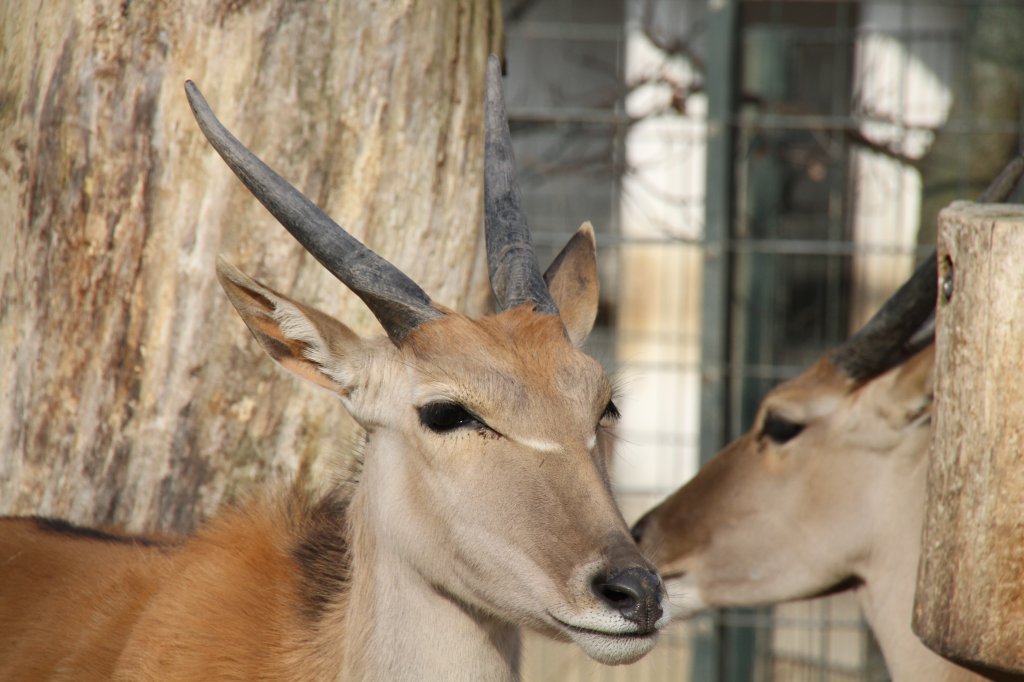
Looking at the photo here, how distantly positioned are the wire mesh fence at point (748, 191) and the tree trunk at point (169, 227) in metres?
1.80

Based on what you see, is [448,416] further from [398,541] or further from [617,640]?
[617,640]

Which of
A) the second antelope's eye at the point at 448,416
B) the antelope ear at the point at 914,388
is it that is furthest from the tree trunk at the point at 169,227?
the antelope ear at the point at 914,388

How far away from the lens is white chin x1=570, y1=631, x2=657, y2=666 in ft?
8.05

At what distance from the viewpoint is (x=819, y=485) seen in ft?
13.4

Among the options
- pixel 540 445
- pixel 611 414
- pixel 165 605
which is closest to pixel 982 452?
pixel 611 414

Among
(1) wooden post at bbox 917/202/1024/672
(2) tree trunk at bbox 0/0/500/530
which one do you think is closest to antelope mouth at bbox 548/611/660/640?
(1) wooden post at bbox 917/202/1024/672

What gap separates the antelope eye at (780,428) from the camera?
4.20 meters

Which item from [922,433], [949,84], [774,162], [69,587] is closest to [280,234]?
[69,587]

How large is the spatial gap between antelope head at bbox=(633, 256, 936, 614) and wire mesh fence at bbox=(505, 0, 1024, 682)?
3.10 feet

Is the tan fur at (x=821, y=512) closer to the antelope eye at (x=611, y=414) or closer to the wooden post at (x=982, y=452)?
the wooden post at (x=982, y=452)

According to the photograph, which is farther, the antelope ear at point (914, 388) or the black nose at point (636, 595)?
the antelope ear at point (914, 388)

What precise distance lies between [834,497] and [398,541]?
178cm

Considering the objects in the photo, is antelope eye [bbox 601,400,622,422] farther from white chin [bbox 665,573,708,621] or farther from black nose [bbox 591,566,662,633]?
white chin [bbox 665,573,708,621]

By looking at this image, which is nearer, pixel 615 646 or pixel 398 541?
pixel 615 646
